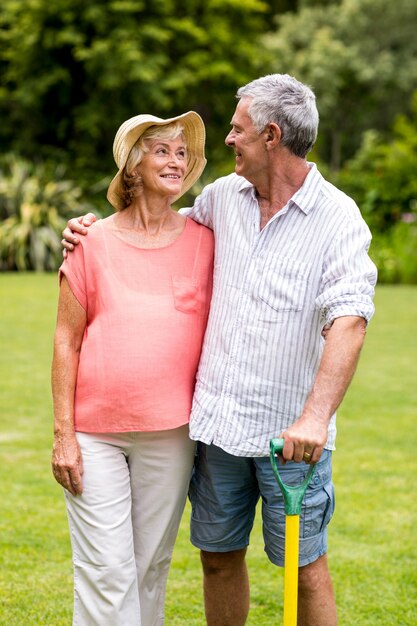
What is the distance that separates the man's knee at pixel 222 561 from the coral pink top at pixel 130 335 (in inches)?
20.1

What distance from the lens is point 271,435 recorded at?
3109 mm

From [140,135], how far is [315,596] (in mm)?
1471

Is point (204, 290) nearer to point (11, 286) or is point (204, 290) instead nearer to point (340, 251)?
point (340, 251)

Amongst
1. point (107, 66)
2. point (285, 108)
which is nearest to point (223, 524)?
point (285, 108)

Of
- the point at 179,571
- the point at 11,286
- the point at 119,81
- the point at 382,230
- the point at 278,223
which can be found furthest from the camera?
the point at 119,81

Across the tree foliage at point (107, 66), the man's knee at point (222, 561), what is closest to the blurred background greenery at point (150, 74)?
the tree foliage at point (107, 66)

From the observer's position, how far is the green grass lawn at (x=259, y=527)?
4.18 metres

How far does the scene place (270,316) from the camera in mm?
3049

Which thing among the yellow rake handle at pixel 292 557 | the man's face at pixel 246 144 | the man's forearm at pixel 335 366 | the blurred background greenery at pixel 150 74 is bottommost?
the yellow rake handle at pixel 292 557

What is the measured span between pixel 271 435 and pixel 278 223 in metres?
0.62

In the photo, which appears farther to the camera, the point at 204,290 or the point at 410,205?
the point at 410,205

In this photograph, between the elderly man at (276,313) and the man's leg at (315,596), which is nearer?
the elderly man at (276,313)

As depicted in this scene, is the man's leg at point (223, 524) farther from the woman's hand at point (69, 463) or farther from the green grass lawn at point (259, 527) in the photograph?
the green grass lawn at point (259, 527)

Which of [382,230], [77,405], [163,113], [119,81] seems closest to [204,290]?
[77,405]
